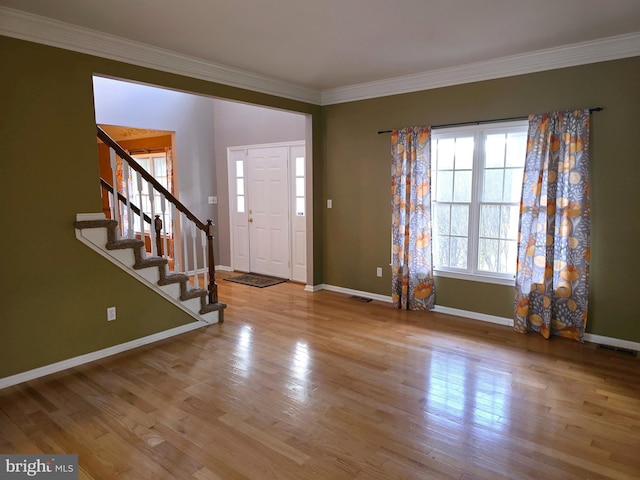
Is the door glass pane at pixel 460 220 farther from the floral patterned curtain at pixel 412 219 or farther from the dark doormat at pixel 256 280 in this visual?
the dark doormat at pixel 256 280

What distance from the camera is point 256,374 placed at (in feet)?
10.7

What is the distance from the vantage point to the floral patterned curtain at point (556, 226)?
3.72 m

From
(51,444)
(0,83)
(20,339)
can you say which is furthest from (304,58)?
(51,444)

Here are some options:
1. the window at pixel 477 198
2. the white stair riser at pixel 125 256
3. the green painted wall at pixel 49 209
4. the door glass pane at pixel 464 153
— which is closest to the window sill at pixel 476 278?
the window at pixel 477 198

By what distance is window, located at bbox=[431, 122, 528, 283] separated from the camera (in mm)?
4207

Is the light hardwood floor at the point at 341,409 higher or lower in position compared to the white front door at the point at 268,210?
lower

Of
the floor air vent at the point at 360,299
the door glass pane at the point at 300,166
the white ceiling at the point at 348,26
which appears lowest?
the floor air vent at the point at 360,299

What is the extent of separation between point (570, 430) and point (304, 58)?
3697mm

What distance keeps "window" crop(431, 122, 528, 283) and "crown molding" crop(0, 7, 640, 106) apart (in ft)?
1.84

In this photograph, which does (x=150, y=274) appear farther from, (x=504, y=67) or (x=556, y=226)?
(x=504, y=67)

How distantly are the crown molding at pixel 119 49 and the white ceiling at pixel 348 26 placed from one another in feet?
0.23

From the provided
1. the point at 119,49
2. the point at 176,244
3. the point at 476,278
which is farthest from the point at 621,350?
the point at 119,49

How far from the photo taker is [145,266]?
3.75 meters

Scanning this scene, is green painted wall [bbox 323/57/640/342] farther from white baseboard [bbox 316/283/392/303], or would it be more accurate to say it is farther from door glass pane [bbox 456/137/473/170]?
door glass pane [bbox 456/137/473/170]
